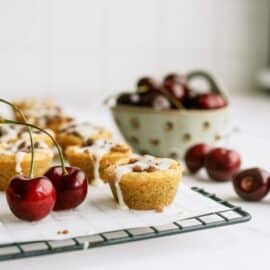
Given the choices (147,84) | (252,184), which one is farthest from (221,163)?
(147,84)

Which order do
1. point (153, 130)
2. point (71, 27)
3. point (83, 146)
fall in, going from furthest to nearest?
point (71, 27), point (153, 130), point (83, 146)

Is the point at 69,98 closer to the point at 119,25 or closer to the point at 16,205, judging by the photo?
the point at 119,25

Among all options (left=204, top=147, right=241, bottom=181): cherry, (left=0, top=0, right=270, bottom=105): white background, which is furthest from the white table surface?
(left=0, top=0, right=270, bottom=105): white background

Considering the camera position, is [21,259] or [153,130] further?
[153,130]

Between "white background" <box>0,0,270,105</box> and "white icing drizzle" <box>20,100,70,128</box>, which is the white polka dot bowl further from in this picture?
"white background" <box>0,0,270,105</box>

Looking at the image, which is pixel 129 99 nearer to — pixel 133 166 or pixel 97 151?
pixel 97 151

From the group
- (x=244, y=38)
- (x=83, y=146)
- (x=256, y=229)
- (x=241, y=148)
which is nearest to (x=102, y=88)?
(x=244, y=38)

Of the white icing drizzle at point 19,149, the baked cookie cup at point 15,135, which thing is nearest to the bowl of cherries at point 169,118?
the baked cookie cup at point 15,135

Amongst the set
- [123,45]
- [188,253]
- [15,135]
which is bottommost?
[188,253]
